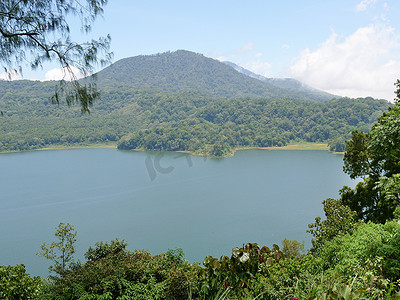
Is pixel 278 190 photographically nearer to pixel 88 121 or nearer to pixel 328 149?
pixel 328 149

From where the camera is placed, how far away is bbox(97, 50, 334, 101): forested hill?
135625mm

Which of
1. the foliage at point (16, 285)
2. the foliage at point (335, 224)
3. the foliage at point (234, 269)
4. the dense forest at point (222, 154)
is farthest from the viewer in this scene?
the foliage at point (335, 224)

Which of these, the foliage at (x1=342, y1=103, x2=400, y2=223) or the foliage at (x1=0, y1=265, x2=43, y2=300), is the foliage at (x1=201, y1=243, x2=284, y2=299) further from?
the foliage at (x1=342, y1=103, x2=400, y2=223)

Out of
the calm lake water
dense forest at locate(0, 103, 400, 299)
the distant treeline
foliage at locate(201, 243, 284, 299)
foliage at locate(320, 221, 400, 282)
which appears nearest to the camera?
foliage at locate(320, 221, 400, 282)

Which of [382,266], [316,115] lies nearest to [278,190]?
[382,266]

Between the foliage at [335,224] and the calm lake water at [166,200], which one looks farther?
the calm lake water at [166,200]

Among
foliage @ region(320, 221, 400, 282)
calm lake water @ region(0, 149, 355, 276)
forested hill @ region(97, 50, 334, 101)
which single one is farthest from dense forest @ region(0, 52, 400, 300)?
calm lake water @ region(0, 149, 355, 276)

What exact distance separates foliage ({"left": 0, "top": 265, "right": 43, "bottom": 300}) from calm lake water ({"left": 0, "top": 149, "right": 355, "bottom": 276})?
1258cm

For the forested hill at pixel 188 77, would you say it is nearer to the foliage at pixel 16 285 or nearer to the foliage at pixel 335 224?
the foliage at pixel 335 224

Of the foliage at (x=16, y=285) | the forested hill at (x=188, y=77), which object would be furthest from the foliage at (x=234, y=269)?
the forested hill at (x=188, y=77)

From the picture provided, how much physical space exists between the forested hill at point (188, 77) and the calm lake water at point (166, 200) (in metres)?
92.0

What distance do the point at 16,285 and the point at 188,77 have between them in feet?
499

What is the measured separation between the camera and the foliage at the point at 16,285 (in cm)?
409

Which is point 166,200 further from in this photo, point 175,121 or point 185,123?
point 175,121
